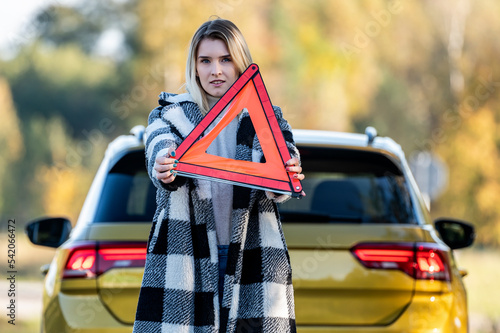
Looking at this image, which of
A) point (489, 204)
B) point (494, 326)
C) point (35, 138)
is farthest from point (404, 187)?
point (35, 138)

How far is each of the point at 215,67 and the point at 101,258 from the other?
122 centimetres

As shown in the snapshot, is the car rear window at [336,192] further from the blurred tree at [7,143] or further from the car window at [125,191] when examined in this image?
the blurred tree at [7,143]

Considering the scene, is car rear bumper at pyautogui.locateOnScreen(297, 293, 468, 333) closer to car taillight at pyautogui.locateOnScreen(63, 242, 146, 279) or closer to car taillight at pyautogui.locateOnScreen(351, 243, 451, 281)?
car taillight at pyautogui.locateOnScreen(351, 243, 451, 281)

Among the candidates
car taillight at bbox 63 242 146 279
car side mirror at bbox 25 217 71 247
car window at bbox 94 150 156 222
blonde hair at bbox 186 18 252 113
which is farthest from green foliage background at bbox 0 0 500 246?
blonde hair at bbox 186 18 252 113

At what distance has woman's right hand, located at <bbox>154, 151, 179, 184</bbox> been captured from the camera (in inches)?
122

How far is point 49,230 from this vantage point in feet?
16.3

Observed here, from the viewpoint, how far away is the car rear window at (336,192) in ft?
14.5

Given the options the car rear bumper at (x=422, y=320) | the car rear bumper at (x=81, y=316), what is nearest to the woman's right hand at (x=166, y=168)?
the car rear bumper at (x=81, y=316)

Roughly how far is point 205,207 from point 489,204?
37.7 meters

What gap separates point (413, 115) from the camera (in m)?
53.2

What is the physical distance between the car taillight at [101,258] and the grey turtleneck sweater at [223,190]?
877 millimetres

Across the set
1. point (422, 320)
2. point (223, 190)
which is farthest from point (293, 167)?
point (422, 320)

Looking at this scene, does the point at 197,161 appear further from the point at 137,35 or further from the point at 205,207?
the point at 137,35

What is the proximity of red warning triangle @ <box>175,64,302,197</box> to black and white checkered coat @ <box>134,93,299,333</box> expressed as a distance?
69 mm
